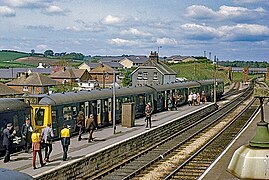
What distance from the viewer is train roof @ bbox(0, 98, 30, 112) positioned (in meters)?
19.3

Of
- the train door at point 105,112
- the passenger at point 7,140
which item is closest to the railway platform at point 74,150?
the passenger at point 7,140

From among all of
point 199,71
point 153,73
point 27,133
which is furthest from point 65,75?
point 27,133

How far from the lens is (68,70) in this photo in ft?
301

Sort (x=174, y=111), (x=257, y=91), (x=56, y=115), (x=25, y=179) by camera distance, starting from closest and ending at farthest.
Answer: (x=257, y=91), (x=25, y=179), (x=56, y=115), (x=174, y=111)

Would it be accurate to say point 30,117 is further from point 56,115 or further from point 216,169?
point 216,169

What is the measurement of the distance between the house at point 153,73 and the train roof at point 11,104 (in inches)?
2000

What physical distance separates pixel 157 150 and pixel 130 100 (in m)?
10.1

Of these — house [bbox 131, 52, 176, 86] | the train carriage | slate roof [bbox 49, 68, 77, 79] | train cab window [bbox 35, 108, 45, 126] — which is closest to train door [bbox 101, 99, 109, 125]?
train cab window [bbox 35, 108, 45, 126]

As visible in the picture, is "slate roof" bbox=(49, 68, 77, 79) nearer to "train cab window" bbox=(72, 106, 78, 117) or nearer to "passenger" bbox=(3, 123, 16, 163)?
"train cab window" bbox=(72, 106, 78, 117)

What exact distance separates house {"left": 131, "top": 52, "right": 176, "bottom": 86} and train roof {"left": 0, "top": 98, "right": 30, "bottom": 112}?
5079 centimetres

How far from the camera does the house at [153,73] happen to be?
237 feet

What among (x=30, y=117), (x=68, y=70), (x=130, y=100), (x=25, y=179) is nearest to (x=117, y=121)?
(x=130, y=100)

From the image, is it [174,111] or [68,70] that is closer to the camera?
[174,111]

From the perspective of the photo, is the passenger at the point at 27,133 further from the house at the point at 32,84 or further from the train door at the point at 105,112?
the house at the point at 32,84
